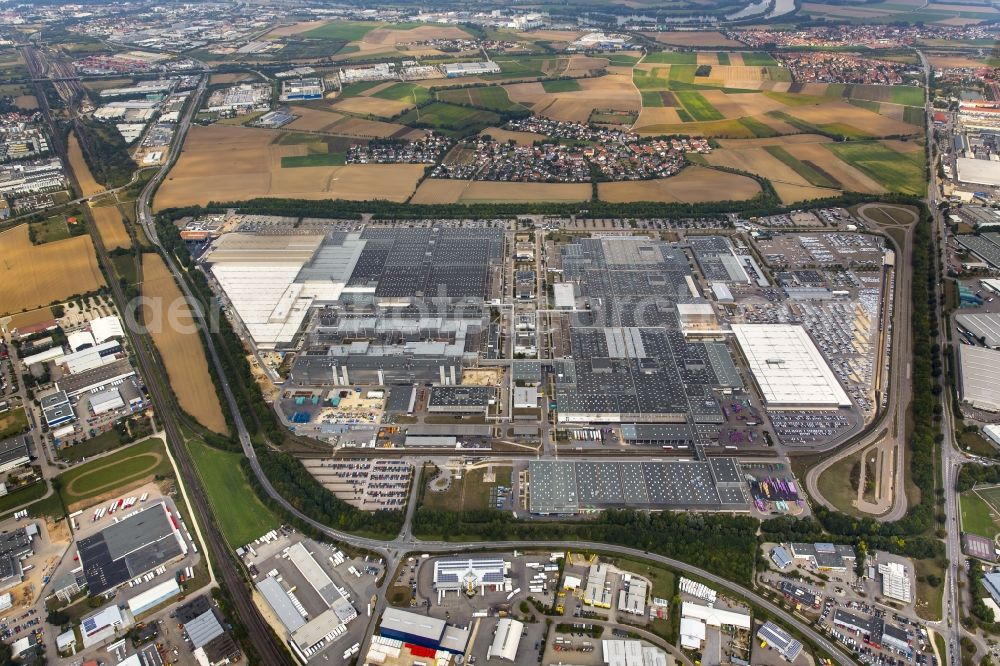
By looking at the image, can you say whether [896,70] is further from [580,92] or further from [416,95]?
[416,95]

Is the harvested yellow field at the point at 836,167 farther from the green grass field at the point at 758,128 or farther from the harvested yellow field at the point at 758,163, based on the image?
the green grass field at the point at 758,128

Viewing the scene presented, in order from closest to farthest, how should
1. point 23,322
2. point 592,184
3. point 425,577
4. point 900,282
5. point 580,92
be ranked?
1. point 425,577
2. point 23,322
3. point 900,282
4. point 592,184
5. point 580,92

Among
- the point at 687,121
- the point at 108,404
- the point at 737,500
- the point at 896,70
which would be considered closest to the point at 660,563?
the point at 737,500

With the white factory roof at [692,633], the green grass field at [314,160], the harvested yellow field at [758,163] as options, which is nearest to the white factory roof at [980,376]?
the white factory roof at [692,633]

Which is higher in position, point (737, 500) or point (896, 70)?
point (896, 70)

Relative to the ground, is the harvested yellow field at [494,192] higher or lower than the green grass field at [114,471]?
higher

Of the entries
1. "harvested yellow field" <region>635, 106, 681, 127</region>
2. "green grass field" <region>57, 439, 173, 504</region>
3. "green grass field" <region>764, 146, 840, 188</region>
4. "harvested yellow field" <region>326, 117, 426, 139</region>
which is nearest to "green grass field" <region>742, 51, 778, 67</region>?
"harvested yellow field" <region>635, 106, 681, 127</region>
